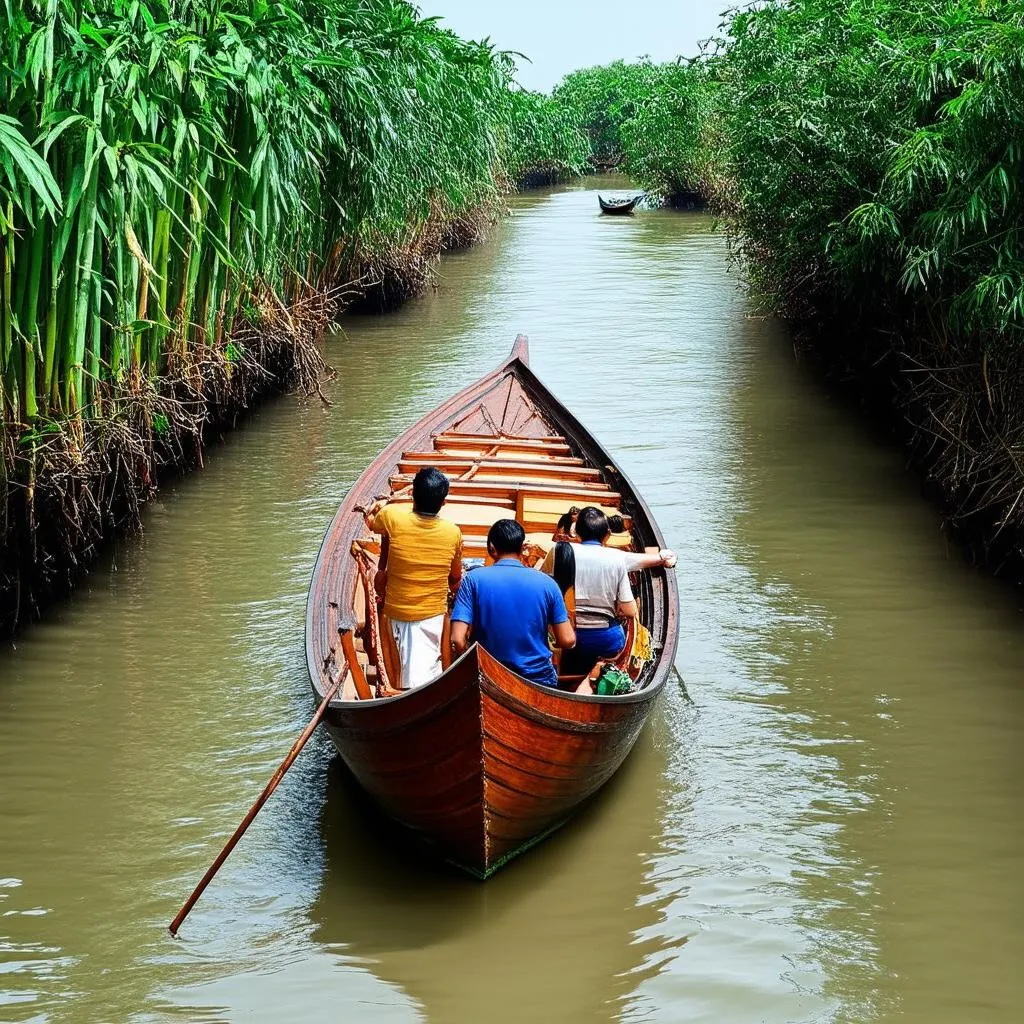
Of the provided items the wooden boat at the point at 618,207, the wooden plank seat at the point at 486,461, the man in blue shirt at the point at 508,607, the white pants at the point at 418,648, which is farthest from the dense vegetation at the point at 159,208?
the wooden boat at the point at 618,207

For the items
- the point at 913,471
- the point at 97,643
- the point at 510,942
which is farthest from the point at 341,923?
the point at 913,471

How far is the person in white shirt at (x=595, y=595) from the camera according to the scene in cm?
572

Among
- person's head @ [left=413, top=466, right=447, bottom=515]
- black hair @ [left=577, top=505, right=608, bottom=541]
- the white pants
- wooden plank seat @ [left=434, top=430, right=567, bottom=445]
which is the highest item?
person's head @ [left=413, top=466, right=447, bottom=515]

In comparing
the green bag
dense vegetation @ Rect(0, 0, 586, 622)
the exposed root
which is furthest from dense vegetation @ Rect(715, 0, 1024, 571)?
the exposed root

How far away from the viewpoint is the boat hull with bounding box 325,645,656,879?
4559 millimetres

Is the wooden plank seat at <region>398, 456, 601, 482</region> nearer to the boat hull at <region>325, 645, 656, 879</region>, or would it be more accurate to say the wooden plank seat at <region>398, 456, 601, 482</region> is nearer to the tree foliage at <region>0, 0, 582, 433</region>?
the tree foliage at <region>0, 0, 582, 433</region>

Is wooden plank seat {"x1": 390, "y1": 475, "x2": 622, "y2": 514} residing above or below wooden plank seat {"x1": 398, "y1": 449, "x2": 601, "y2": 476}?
below

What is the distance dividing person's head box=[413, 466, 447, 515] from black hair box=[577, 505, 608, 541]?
2.43 ft

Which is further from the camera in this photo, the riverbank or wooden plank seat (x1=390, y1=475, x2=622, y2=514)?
wooden plank seat (x1=390, y1=475, x2=622, y2=514)

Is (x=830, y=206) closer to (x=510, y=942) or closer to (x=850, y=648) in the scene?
(x=850, y=648)

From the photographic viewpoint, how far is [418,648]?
18.0ft

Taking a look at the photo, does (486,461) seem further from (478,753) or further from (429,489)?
(478,753)

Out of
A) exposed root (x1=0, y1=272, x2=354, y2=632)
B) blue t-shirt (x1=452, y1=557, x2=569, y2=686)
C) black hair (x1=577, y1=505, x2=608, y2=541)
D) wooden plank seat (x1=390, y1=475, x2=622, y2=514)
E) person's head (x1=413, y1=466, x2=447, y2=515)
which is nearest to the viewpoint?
blue t-shirt (x1=452, y1=557, x2=569, y2=686)

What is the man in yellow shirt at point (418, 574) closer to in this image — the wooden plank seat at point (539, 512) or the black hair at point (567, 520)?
the black hair at point (567, 520)
